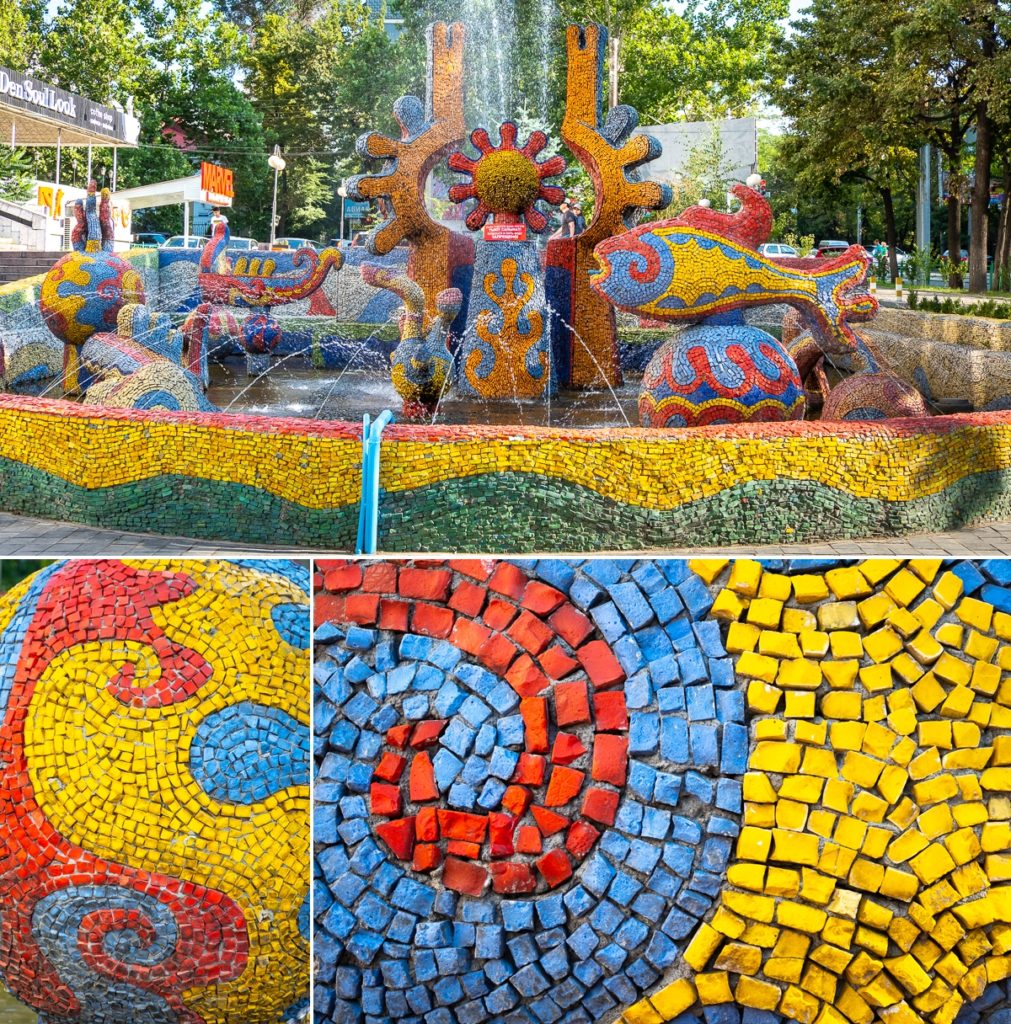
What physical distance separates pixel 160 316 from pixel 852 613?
9.09 metres

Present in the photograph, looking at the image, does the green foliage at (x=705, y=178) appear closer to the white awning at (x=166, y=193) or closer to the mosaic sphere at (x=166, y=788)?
the white awning at (x=166, y=193)

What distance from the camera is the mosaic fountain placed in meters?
6.72

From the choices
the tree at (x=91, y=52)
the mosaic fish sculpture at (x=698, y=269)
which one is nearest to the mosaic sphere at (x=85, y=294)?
the mosaic fish sculpture at (x=698, y=269)

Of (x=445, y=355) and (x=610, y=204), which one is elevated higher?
(x=610, y=204)

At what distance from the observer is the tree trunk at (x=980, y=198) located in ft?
72.9

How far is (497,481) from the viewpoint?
667cm

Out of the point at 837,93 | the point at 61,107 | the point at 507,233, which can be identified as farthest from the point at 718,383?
the point at 61,107

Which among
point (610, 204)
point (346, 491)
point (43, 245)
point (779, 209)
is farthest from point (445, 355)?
point (779, 209)

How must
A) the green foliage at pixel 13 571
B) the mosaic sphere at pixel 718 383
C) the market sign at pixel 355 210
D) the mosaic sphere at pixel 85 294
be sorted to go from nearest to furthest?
1. the green foliage at pixel 13 571
2. the mosaic sphere at pixel 718 383
3. the mosaic sphere at pixel 85 294
4. the market sign at pixel 355 210

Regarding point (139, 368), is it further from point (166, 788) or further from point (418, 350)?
point (166, 788)

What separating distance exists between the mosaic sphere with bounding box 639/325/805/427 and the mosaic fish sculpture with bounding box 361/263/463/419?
273 centimetres

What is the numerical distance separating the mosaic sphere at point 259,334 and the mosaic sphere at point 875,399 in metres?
Result: 7.93

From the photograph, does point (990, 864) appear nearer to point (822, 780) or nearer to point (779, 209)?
point (822, 780)

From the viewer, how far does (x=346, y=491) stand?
22.2ft
